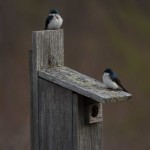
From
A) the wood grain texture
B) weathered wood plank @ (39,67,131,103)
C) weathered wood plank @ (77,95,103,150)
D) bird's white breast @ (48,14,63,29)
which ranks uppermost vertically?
bird's white breast @ (48,14,63,29)

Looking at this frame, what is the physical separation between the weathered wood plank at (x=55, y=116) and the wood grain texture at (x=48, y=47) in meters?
0.10

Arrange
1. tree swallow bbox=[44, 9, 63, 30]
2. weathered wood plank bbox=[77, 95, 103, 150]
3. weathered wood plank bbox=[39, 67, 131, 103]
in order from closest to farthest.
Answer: weathered wood plank bbox=[39, 67, 131, 103] < weathered wood plank bbox=[77, 95, 103, 150] < tree swallow bbox=[44, 9, 63, 30]

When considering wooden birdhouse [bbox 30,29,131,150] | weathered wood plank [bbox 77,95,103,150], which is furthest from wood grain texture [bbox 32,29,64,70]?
weathered wood plank [bbox 77,95,103,150]

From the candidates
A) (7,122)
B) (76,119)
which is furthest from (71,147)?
(7,122)

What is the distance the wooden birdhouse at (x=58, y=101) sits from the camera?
4.14 m

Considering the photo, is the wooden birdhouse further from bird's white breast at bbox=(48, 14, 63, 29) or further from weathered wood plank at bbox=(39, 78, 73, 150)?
bird's white breast at bbox=(48, 14, 63, 29)

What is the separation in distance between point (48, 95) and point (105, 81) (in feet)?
0.96

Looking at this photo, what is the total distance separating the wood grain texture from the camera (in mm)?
4176

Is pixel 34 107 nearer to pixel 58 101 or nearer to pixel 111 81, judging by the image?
pixel 58 101

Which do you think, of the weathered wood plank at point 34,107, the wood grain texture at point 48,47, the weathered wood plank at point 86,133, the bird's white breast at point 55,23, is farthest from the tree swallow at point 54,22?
the weathered wood plank at point 86,133

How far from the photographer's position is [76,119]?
163 inches

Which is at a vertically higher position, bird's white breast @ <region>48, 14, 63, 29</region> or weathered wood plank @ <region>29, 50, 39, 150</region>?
bird's white breast @ <region>48, 14, 63, 29</region>

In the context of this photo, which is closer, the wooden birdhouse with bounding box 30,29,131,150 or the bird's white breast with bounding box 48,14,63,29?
the wooden birdhouse with bounding box 30,29,131,150

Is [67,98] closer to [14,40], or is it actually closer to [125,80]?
[14,40]
